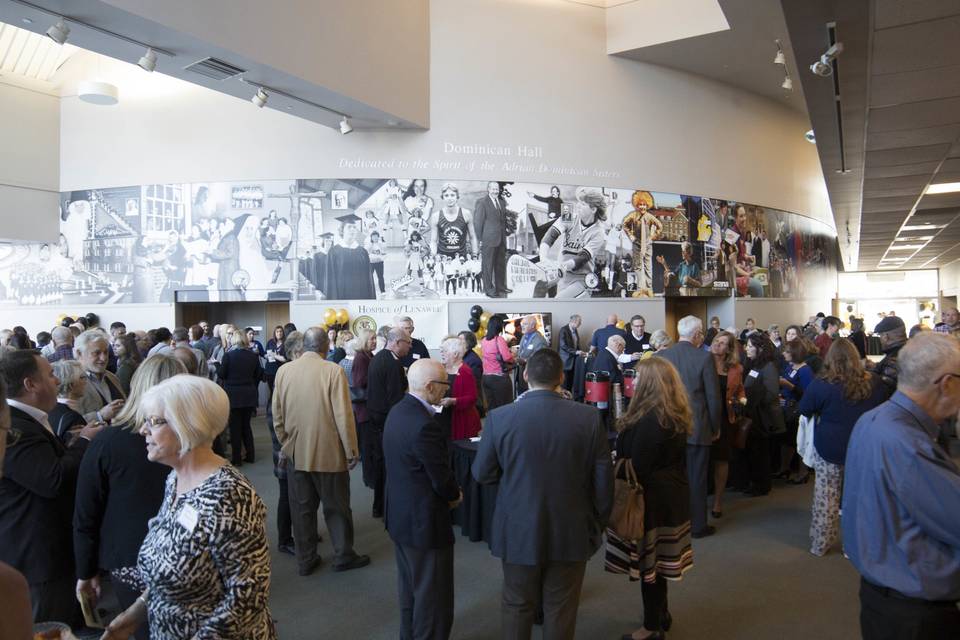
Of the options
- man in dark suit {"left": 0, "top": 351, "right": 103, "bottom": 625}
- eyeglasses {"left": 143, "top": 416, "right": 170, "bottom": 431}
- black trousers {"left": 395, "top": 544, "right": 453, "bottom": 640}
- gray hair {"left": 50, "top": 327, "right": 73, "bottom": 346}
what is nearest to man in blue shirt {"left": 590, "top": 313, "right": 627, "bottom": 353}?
gray hair {"left": 50, "top": 327, "right": 73, "bottom": 346}

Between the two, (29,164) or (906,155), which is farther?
(29,164)

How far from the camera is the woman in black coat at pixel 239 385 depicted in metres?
7.79

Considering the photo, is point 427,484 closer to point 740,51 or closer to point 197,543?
point 197,543

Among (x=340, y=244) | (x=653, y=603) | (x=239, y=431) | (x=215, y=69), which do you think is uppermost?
(x=215, y=69)

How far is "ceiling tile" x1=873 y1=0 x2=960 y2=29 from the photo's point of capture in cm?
378

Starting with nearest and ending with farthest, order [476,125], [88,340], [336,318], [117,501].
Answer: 1. [117,501]
2. [88,340]
3. [336,318]
4. [476,125]

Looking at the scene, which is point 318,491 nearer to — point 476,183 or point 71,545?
point 71,545

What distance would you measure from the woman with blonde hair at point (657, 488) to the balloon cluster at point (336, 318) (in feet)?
29.3

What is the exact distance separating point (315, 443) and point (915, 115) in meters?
6.24

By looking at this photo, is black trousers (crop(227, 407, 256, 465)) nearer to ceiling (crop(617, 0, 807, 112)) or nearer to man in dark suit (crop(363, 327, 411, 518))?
man in dark suit (crop(363, 327, 411, 518))

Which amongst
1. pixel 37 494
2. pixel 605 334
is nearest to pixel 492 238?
pixel 605 334

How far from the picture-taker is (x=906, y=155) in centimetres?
762

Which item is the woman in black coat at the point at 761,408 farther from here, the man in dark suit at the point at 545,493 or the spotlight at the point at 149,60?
the spotlight at the point at 149,60

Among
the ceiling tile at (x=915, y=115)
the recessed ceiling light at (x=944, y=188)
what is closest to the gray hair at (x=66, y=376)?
the ceiling tile at (x=915, y=115)
